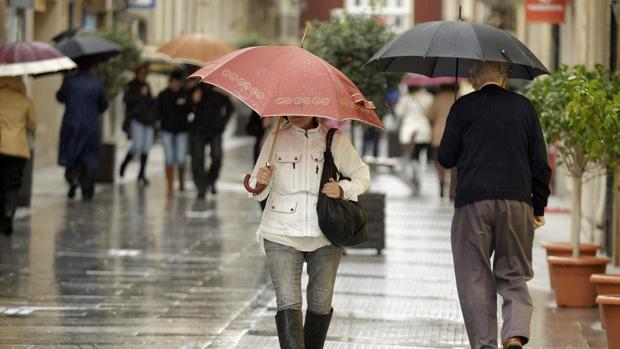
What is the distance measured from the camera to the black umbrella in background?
18.5 m

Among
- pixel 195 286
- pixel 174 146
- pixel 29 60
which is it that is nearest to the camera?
pixel 195 286

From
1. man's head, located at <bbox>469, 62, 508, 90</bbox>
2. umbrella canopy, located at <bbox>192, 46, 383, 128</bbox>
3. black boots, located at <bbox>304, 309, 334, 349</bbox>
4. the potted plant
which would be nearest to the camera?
umbrella canopy, located at <bbox>192, 46, 383, 128</bbox>

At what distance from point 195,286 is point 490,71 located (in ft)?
15.1

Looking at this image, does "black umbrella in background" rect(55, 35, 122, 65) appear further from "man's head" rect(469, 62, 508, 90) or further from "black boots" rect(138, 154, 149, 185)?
"man's head" rect(469, 62, 508, 90)

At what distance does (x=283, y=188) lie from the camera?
25.0 ft

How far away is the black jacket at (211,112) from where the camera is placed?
798 inches

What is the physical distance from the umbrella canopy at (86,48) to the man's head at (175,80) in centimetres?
167

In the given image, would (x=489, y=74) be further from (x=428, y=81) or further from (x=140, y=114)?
(x=140, y=114)

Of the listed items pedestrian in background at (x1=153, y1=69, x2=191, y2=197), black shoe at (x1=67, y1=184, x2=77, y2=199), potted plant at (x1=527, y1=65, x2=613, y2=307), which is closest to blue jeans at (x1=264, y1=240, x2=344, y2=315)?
potted plant at (x1=527, y1=65, x2=613, y2=307)

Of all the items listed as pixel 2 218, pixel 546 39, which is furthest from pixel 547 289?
pixel 546 39

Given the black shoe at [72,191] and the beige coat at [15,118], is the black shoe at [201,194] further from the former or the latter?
the beige coat at [15,118]

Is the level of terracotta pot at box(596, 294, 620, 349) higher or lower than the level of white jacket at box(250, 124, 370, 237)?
lower

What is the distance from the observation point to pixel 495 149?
757 centimetres

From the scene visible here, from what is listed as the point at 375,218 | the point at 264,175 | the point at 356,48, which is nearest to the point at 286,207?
the point at 264,175
